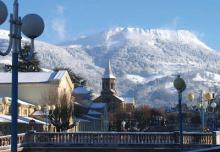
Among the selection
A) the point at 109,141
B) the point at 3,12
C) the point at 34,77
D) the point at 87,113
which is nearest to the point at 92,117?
the point at 87,113

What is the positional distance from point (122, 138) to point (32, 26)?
2872cm

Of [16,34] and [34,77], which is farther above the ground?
[34,77]

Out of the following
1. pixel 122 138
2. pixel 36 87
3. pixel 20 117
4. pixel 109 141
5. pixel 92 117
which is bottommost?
pixel 109 141

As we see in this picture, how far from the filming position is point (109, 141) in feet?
134

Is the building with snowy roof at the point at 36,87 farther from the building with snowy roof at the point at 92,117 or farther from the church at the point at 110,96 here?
the church at the point at 110,96

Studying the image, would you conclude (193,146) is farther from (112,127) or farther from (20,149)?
(112,127)

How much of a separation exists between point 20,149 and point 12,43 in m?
28.7

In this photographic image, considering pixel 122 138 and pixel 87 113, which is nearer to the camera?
pixel 122 138

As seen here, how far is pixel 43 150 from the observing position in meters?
40.8

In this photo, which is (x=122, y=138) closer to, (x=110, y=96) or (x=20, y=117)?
(x=20, y=117)

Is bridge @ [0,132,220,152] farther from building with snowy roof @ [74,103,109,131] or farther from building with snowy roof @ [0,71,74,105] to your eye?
building with snowy roof @ [74,103,109,131]

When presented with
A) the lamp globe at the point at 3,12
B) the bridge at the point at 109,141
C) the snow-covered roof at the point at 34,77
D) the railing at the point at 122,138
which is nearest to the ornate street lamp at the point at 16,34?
the lamp globe at the point at 3,12

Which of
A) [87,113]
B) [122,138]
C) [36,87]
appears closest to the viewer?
[122,138]

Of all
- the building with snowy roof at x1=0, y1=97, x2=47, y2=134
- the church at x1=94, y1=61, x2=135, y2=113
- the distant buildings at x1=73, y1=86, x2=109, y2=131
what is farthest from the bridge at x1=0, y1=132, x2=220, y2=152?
the church at x1=94, y1=61, x2=135, y2=113
